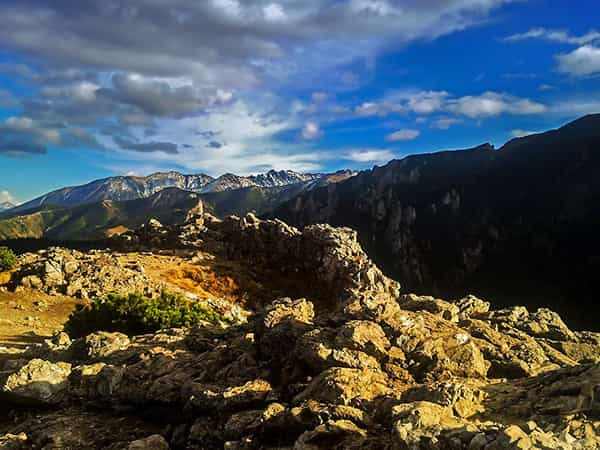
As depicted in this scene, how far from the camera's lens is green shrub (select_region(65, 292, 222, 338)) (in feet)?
114

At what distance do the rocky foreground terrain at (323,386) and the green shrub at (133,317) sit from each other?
Answer: 866 cm

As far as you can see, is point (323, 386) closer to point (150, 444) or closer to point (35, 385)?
point (150, 444)

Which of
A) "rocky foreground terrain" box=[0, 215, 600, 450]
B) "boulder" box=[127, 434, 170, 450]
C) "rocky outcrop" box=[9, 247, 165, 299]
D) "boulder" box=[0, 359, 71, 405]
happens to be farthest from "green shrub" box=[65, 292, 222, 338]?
"boulder" box=[127, 434, 170, 450]

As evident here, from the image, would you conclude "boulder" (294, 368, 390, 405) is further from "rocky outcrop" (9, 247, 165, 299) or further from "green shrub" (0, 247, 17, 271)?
"green shrub" (0, 247, 17, 271)

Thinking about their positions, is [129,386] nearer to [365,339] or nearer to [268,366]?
[268,366]

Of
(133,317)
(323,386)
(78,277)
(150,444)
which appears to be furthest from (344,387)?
(78,277)

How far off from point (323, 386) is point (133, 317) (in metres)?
26.6

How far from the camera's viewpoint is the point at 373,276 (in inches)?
2721

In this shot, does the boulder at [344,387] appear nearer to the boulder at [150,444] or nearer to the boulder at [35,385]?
the boulder at [150,444]

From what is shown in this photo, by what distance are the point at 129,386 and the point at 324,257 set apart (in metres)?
59.0

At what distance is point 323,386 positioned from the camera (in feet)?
43.5

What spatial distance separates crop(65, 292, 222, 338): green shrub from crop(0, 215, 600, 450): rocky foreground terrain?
8657 millimetres

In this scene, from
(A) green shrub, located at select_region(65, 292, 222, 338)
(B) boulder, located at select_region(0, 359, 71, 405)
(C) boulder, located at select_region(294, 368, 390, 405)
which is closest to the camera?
(C) boulder, located at select_region(294, 368, 390, 405)

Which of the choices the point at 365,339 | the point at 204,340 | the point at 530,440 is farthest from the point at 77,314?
the point at 530,440
